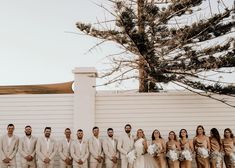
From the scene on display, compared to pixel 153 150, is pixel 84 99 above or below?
above

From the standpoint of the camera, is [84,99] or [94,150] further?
[84,99]

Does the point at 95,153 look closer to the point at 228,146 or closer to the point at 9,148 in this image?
the point at 9,148

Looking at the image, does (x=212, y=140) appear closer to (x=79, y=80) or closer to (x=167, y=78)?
(x=167, y=78)

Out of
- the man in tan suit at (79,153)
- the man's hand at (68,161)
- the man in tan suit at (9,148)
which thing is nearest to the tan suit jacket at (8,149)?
the man in tan suit at (9,148)

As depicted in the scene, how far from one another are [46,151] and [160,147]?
2521 mm

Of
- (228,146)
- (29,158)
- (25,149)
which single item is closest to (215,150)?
(228,146)

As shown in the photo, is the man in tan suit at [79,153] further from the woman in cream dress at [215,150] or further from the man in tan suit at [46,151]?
the woman in cream dress at [215,150]

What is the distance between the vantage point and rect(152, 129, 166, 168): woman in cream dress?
11.2 metres

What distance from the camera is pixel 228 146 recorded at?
11.3 metres

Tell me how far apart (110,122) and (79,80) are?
4.17 ft

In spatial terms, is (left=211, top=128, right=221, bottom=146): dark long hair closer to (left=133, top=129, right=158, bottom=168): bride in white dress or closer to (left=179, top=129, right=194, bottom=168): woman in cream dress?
(left=179, top=129, right=194, bottom=168): woman in cream dress

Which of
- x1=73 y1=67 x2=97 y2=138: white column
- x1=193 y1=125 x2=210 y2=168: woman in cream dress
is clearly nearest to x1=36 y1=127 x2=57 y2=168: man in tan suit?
x1=73 y1=67 x2=97 y2=138: white column

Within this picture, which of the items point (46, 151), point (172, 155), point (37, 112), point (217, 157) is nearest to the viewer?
point (172, 155)

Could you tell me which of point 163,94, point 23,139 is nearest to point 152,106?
point 163,94
